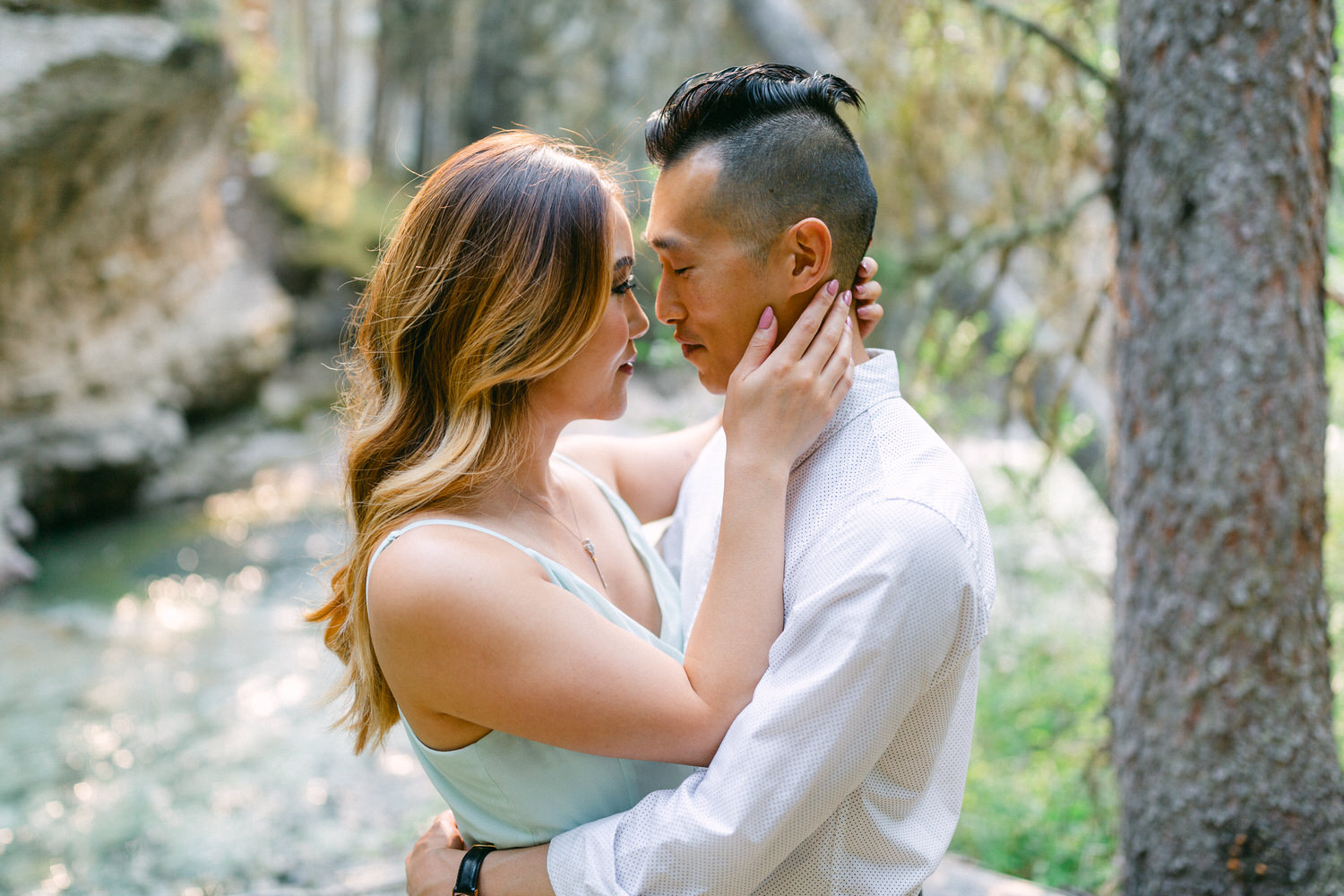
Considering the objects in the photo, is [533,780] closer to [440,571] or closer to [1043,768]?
[440,571]

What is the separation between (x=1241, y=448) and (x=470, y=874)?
2.32 meters

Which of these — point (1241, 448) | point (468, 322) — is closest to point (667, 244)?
point (468, 322)

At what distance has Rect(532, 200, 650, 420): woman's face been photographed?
6.01ft

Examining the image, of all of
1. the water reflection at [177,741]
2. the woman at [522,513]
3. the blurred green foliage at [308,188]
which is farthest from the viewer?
the blurred green foliage at [308,188]

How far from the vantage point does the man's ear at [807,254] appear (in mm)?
1655

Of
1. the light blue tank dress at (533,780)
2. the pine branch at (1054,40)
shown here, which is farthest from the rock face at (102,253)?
the light blue tank dress at (533,780)

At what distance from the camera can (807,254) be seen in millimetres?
1680

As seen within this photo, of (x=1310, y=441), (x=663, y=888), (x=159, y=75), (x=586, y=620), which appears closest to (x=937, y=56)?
(x=1310, y=441)

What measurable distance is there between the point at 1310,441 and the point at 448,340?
240 cm

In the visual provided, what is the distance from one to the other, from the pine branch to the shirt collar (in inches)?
74.8

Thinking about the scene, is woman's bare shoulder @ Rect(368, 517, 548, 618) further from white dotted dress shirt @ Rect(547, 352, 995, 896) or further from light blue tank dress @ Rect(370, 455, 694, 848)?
white dotted dress shirt @ Rect(547, 352, 995, 896)

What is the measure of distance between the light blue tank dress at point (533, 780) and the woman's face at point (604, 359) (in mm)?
310

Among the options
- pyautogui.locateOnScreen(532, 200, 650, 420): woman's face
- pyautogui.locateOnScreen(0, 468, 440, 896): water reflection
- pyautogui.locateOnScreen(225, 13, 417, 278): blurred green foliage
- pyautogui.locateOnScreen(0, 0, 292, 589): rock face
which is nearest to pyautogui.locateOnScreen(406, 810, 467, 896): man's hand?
pyautogui.locateOnScreen(532, 200, 650, 420): woman's face

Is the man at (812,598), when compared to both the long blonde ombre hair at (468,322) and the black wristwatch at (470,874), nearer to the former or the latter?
the black wristwatch at (470,874)
